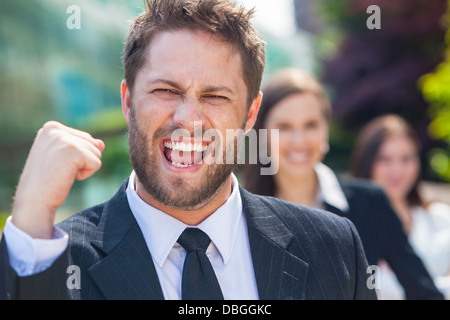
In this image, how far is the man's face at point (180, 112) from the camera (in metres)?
1.82

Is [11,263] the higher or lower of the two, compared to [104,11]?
lower

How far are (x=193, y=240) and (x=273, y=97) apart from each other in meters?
1.93

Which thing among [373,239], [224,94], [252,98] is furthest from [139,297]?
[373,239]

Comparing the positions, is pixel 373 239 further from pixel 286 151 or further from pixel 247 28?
pixel 247 28

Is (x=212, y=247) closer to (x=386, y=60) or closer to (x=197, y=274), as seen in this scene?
(x=197, y=274)

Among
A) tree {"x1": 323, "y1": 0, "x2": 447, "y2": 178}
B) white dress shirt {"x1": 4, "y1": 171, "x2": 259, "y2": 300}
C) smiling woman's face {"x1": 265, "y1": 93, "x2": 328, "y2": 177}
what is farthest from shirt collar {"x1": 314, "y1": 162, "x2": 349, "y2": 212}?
tree {"x1": 323, "y1": 0, "x2": 447, "y2": 178}

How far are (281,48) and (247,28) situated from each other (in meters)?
11.4

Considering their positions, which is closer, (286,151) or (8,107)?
(286,151)

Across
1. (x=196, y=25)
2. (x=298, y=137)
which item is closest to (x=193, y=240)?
(x=196, y=25)

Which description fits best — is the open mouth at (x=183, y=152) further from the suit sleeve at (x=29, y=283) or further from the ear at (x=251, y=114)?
the suit sleeve at (x=29, y=283)

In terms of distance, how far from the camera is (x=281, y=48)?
1309cm

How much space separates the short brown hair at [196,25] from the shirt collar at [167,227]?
0.45 meters

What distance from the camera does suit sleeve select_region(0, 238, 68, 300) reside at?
1.48 m

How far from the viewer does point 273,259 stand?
191cm
